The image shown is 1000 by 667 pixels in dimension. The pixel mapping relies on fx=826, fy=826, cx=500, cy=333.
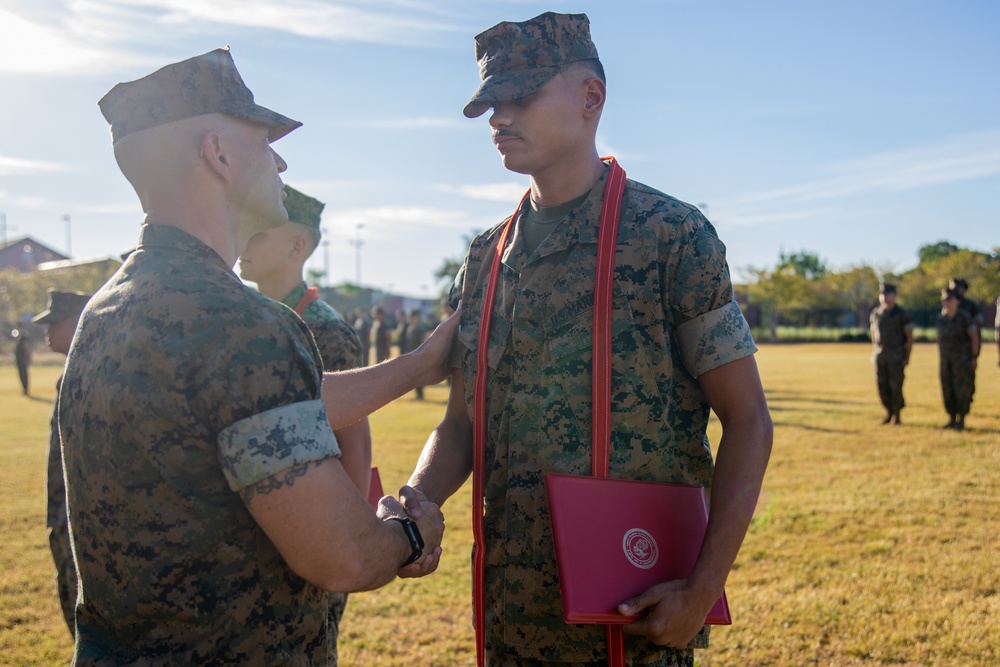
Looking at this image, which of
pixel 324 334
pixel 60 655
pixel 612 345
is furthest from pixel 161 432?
pixel 60 655

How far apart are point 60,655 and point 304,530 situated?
4.63 metres

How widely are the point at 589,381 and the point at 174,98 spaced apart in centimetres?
127

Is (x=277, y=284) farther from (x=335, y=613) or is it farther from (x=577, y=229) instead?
(x=577, y=229)

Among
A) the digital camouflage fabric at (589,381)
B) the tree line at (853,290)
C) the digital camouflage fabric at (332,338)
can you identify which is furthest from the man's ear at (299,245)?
the tree line at (853,290)

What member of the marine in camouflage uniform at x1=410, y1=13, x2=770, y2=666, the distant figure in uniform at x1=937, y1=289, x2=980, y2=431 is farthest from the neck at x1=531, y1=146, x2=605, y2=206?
the distant figure in uniform at x1=937, y1=289, x2=980, y2=431

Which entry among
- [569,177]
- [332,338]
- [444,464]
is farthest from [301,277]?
[569,177]

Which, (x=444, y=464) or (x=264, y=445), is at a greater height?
(x=264, y=445)

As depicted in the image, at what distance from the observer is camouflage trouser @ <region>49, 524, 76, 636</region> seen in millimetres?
4246

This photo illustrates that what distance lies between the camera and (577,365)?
2297 mm

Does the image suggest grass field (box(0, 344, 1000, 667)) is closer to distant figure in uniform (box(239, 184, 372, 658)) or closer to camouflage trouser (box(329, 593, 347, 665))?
camouflage trouser (box(329, 593, 347, 665))

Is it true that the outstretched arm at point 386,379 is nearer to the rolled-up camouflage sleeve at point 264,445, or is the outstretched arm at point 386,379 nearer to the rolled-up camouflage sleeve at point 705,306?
the rolled-up camouflage sleeve at point 705,306

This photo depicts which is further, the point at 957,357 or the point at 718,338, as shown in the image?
the point at 957,357


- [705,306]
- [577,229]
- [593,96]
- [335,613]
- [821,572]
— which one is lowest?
[821,572]

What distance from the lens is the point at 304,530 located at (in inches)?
68.9
